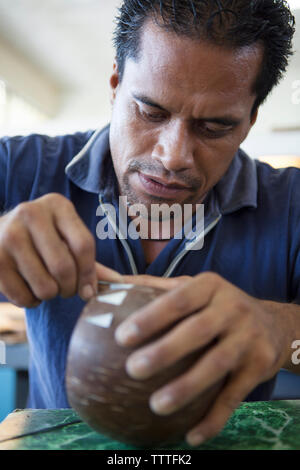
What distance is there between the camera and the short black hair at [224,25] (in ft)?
3.57

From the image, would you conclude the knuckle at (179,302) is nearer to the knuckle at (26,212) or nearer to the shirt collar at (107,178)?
the knuckle at (26,212)

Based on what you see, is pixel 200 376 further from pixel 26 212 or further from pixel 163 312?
pixel 26 212

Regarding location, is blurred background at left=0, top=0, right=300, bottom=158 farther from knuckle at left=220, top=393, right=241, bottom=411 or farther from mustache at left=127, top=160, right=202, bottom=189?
knuckle at left=220, top=393, right=241, bottom=411

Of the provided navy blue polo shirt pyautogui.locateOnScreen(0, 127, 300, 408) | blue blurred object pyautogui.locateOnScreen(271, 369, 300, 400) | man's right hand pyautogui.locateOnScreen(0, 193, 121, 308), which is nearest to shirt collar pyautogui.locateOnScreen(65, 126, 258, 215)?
navy blue polo shirt pyautogui.locateOnScreen(0, 127, 300, 408)

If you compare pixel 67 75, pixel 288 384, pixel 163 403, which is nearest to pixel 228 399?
pixel 163 403

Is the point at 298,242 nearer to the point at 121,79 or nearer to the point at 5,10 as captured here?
the point at 121,79

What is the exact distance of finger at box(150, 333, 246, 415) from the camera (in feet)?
2.03

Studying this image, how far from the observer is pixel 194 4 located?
112cm

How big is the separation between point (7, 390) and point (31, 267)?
214 centimetres

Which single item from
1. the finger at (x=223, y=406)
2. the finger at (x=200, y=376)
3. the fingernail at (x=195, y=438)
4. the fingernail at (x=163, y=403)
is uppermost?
the finger at (x=200, y=376)

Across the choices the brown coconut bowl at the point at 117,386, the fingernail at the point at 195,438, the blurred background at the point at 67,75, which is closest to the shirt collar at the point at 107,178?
the brown coconut bowl at the point at 117,386

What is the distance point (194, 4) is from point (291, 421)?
101cm

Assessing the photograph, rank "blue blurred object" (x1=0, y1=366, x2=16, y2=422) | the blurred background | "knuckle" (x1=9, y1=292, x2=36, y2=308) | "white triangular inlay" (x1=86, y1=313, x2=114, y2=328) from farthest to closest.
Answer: the blurred background
"blue blurred object" (x1=0, y1=366, x2=16, y2=422)
"knuckle" (x1=9, y1=292, x2=36, y2=308)
"white triangular inlay" (x1=86, y1=313, x2=114, y2=328)
